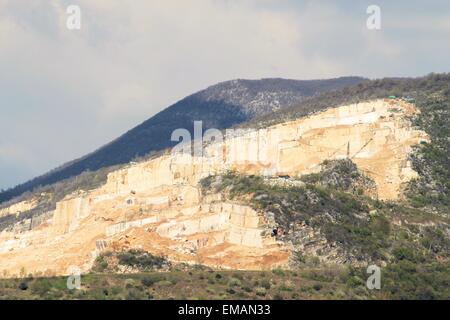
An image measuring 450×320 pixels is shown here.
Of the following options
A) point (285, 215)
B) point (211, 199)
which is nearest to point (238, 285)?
point (285, 215)

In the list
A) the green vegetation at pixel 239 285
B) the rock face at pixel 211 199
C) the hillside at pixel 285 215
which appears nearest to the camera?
the green vegetation at pixel 239 285

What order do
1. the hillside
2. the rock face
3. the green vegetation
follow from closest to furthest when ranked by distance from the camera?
the green vegetation → the hillside → the rock face

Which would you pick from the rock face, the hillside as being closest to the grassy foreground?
the hillside

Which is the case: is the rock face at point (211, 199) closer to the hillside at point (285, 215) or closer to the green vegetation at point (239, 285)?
the hillside at point (285, 215)

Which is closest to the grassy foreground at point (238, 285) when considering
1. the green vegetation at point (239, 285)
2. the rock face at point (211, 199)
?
the green vegetation at point (239, 285)

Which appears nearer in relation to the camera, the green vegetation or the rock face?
the green vegetation

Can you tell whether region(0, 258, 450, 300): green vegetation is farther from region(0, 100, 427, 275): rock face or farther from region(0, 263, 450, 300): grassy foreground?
region(0, 100, 427, 275): rock face
